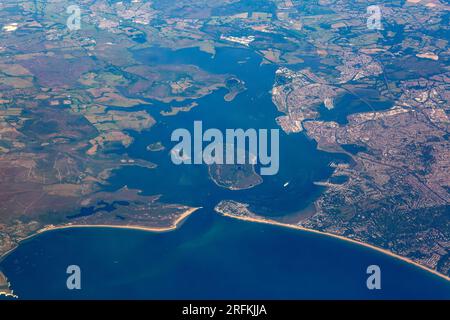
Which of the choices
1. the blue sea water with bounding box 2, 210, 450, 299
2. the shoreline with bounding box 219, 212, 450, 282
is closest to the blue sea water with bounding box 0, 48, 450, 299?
the blue sea water with bounding box 2, 210, 450, 299

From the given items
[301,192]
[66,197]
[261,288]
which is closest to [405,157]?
[301,192]

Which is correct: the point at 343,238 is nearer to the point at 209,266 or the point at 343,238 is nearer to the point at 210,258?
the point at 210,258

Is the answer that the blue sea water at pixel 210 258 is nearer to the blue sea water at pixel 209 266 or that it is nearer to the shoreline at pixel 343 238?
the blue sea water at pixel 209 266

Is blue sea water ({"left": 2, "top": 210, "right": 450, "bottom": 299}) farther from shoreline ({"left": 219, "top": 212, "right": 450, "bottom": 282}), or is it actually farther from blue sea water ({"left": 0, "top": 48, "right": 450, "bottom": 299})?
shoreline ({"left": 219, "top": 212, "right": 450, "bottom": 282})

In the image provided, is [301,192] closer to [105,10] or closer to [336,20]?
[336,20]

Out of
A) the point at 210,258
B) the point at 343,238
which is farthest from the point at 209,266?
the point at 343,238

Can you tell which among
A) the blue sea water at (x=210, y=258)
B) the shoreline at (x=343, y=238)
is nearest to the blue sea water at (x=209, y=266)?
the blue sea water at (x=210, y=258)

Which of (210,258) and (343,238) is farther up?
(343,238)

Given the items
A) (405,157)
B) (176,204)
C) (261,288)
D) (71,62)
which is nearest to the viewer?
(261,288)
